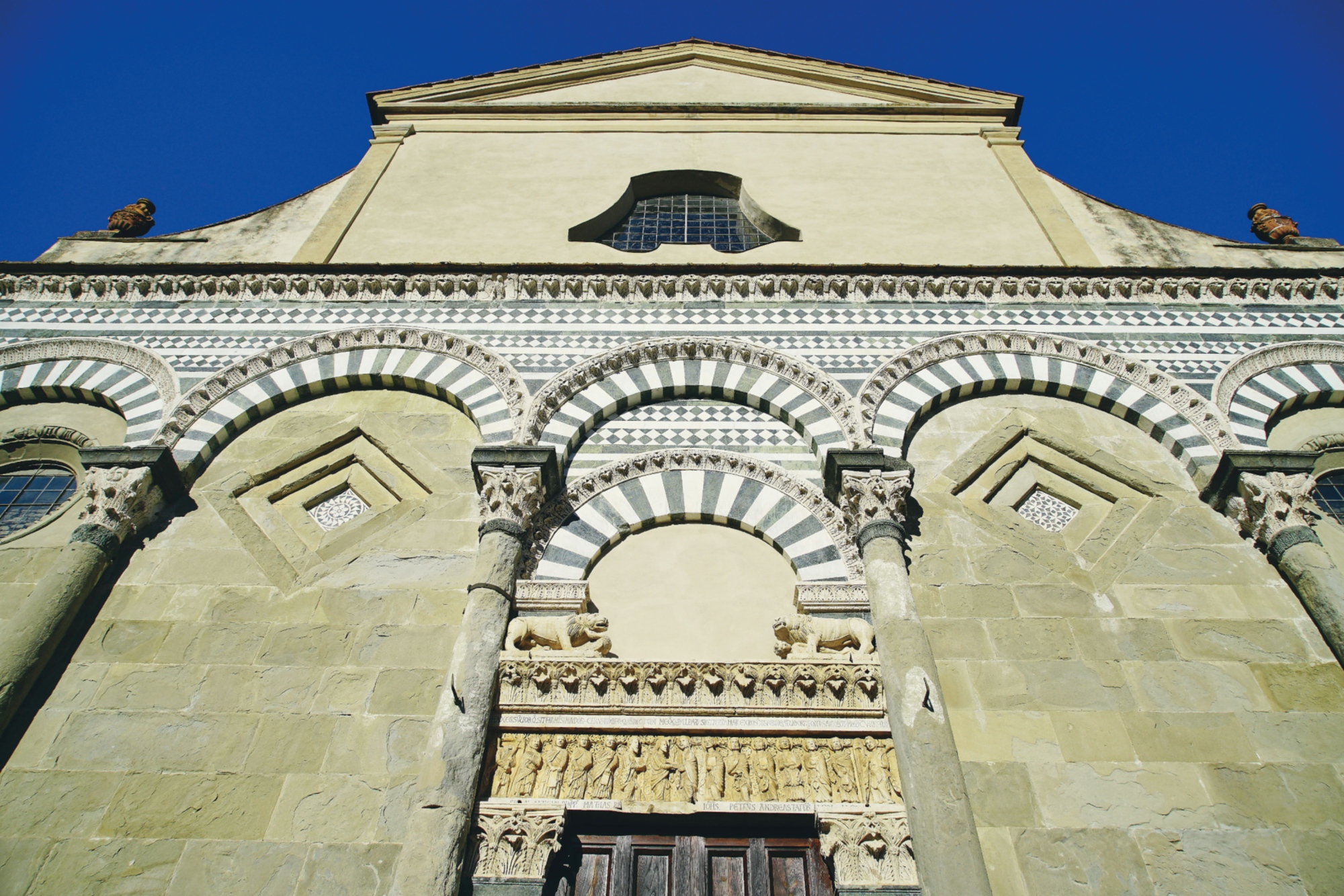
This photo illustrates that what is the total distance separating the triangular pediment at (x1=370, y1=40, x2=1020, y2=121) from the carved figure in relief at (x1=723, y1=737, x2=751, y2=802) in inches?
336

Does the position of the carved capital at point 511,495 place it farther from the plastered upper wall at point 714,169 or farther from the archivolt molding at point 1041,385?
the plastered upper wall at point 714,169

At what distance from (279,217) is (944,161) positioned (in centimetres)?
730

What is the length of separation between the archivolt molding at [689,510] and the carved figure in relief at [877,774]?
1167 millimetres

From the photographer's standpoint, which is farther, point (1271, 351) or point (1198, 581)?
point (1271, 351)

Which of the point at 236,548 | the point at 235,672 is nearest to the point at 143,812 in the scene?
the point at 235,672

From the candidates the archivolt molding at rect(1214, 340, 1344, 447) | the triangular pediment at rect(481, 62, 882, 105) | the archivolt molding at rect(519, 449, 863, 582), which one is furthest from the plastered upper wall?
the archivolt molding at rect(519, 449, 863, 582)

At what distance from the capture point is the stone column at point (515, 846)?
4613 millimetres

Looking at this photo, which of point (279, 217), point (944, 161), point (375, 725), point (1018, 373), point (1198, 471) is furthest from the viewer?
point (944, 161)

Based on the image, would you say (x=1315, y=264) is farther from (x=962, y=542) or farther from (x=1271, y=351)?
(x=962, y=542)

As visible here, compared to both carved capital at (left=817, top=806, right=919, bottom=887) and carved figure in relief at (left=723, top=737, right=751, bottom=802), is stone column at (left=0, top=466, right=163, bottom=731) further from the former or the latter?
carved capital at (left=817, top=806, right=919, bottom=887)

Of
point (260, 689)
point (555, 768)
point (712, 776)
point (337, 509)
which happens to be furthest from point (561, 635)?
point (337, 509)

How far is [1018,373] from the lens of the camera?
24.7 feet

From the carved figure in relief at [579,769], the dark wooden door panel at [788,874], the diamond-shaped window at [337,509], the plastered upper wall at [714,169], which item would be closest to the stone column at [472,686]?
the carved figure in relief at [579,769]

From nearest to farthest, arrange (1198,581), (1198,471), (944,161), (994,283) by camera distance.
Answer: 1. (1198,581)
2. (1198,471)
3. (994,283)
4. (944,161)
